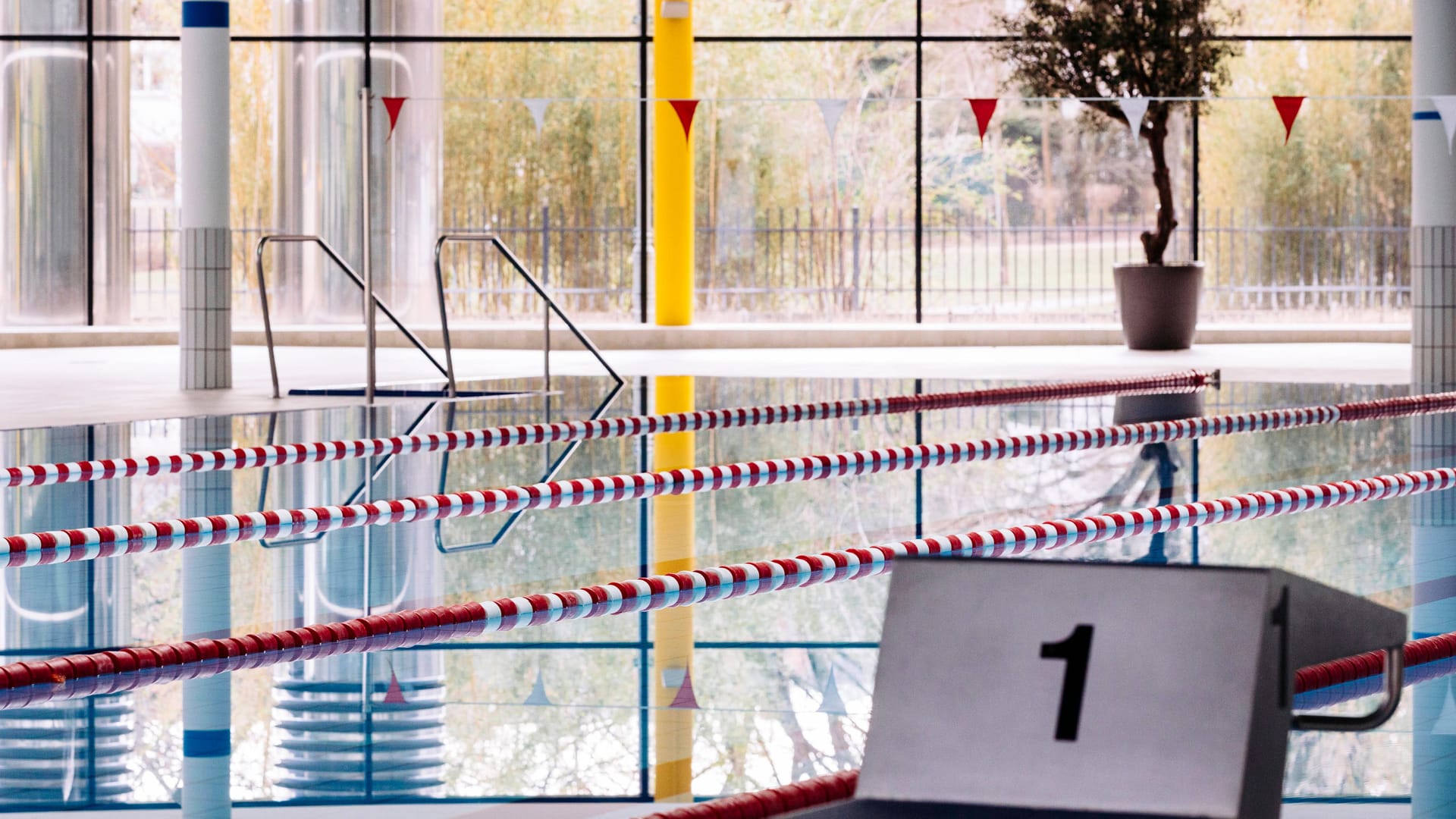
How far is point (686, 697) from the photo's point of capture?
173 inches

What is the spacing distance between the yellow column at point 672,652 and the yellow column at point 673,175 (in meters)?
9.27

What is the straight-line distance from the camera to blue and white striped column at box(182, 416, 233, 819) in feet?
11.9

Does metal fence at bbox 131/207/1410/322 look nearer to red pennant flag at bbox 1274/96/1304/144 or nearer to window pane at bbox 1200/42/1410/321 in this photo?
window pane at bbox 1200/42/1410/321

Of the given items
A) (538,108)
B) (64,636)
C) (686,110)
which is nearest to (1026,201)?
(686,110)

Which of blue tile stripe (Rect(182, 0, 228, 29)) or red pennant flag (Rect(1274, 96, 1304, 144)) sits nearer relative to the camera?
blue tile stripe (Rect(182, 0, 228, 29))

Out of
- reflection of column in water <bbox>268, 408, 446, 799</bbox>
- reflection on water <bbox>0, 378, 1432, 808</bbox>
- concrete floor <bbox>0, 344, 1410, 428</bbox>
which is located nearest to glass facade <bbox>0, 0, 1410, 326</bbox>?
concrete floor <bbox>0, 344, 1410, 428</bbox>

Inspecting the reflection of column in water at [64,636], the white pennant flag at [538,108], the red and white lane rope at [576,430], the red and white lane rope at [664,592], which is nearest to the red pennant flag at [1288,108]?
the red and white lane rope at [576,430]

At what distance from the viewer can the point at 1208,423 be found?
34.1 feet

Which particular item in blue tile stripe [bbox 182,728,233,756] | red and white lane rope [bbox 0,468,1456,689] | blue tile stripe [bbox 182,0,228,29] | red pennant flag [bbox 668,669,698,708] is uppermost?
blue tile stripe [bbox 182,0,228,29]

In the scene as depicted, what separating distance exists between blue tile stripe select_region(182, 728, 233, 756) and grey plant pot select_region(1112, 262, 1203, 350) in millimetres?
13496

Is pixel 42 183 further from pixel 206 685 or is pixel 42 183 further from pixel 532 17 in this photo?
pixel 206 685

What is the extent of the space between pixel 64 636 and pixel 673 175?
44.3ft

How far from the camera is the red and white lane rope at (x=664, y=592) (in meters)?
4.68

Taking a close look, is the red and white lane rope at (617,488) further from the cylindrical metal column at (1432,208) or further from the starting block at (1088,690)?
the starting block at (1088,690)
